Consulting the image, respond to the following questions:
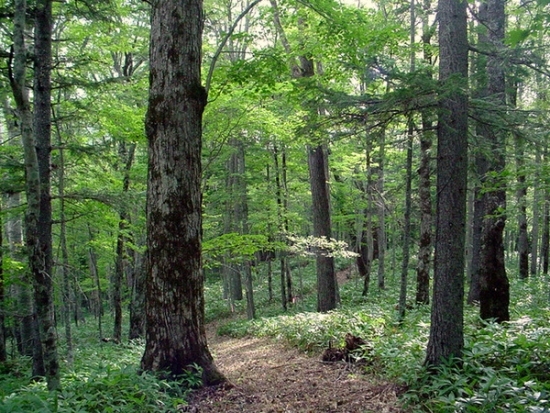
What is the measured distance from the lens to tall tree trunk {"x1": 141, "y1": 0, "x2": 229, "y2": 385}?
15.1 ft

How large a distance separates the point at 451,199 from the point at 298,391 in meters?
3.03

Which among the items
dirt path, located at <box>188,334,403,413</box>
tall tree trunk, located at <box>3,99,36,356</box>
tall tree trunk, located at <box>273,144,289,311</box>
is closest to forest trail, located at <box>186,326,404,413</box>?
dirt path, located at <box>188,334,403,413</box>

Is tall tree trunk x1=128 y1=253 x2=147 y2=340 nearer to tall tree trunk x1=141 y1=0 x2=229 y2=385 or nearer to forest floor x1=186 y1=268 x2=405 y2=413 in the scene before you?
forest floor x1=186 y1=268 x2=405 y2=413

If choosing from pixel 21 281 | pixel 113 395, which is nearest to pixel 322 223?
pixel 21 281

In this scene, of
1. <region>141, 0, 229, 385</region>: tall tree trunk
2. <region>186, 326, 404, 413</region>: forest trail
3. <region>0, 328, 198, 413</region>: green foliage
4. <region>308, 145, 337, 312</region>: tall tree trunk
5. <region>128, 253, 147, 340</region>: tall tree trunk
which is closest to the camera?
<region>0, 328, 198, 413</region>: green foliage

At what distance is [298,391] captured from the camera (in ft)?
16.2

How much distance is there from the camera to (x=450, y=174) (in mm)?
4410

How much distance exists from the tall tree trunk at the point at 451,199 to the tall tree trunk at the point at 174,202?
2.80 meters

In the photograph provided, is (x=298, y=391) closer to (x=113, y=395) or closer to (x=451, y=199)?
(x=113, y=395)

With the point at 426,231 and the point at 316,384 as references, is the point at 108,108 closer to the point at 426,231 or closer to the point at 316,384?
the point at 316,384

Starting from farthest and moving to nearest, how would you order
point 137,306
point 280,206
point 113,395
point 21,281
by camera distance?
Answer: point 280,206 → point 137,306 → point 21,281 → point 113,395

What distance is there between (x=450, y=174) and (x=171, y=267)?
3.42 meters

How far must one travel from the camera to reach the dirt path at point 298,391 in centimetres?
432

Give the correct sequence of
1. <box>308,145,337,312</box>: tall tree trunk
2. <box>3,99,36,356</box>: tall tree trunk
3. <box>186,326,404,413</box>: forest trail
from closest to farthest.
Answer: <box>186,326,404,413</box>: forest trail, <box>3,99,36,356</box>: tall tree trunk, <box>308,145,337,312</box>: tall tree trunk
